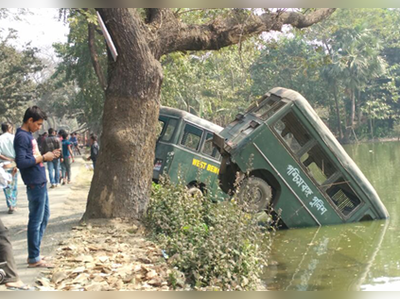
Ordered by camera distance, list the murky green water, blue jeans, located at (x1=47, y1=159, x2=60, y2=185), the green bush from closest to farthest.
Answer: the green bush < the murky green water < blue jeans, located at (x1=47, y1=159, x2=60, y2=185)

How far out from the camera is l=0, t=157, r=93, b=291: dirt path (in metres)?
6.72

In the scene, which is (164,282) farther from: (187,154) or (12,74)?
(12,74)

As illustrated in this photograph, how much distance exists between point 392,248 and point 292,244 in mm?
1947

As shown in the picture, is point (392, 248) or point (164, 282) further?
point (392, 248)

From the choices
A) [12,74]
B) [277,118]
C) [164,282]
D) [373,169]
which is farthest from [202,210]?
[12,74]

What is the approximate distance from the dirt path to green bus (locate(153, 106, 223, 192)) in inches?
92.2

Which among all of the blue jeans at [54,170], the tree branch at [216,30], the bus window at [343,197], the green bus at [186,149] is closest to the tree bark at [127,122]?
the tree branch at [216,30]

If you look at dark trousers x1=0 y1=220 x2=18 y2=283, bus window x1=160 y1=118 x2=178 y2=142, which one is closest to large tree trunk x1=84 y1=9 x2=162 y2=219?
dark trousers x1=0 y1=220 x2=18 y2=283

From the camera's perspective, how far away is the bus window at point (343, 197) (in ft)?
39.8

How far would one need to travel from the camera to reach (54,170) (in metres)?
15.3

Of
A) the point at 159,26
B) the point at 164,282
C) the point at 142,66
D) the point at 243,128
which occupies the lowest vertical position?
the point at 164,282

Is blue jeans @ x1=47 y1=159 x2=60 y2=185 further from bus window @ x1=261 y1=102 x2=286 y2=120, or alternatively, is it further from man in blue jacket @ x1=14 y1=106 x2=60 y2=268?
man in blue jacket @ x1=14 y1=106 x2=60 y2=268

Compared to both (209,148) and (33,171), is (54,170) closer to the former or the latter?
(209,148)

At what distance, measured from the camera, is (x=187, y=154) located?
13453 mm
